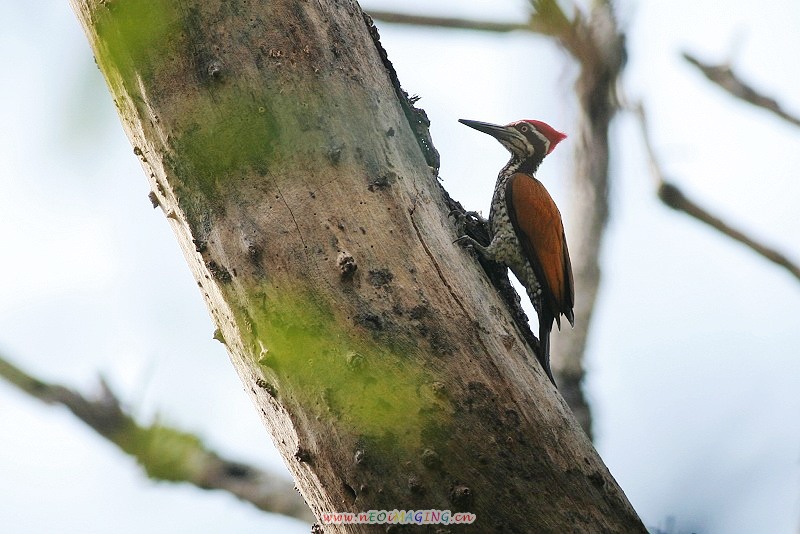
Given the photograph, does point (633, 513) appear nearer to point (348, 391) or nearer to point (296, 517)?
point (348, 391)

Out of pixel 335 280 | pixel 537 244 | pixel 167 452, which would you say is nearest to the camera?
pixel 335 280

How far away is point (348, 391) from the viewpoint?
7.24 ft

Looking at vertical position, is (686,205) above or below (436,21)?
below

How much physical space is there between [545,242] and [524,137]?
111cm

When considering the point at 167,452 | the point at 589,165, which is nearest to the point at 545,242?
the point at 589,165

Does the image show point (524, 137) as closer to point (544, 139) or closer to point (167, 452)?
point (544, 139)

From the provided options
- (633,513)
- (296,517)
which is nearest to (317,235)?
(633,513)

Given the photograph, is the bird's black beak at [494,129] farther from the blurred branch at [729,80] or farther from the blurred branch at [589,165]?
the blurred branch at [729,80]

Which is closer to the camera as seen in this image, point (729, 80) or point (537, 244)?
point (537, 244)

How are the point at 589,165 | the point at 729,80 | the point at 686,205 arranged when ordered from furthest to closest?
the point at 589,165 → the point at 686,205 → the point at 729,80

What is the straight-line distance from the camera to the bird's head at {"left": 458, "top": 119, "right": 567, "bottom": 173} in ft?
17.5

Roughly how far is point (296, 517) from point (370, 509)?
3.49 metres

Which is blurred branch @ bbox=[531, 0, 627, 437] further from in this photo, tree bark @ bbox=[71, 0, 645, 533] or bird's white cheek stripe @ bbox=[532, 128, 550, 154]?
tree bark @ bbox=[71, 0, 645, 533]

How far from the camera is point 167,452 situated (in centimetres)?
321
